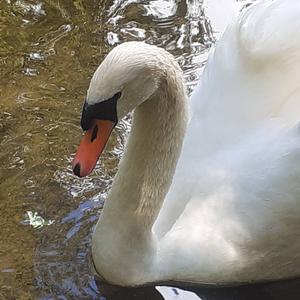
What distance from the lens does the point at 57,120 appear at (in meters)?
3.79

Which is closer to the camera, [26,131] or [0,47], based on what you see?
[26,131]

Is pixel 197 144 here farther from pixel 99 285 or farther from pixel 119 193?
pixel 99 285

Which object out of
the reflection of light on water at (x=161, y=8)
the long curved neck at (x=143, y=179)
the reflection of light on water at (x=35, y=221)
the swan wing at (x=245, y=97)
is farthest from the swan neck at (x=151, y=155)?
the reflection of light on water at (x=161, y=8)

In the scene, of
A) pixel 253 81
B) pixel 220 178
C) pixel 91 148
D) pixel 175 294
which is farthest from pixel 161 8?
pixel 91 148

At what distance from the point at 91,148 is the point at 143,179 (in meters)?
0.33

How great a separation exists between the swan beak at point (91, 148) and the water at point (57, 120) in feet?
1.87

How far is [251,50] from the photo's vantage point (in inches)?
121

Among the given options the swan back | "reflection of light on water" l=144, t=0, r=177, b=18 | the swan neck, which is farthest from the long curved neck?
"reflection of light on water" l=144, t=0, r=177, b=18

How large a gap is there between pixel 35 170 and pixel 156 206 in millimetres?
713

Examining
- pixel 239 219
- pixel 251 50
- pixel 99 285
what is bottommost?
pixel 99 285

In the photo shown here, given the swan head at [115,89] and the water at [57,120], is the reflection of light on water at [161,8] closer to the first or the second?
the water at [57,120]

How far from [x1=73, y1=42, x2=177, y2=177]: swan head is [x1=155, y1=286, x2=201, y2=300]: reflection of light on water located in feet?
2.02

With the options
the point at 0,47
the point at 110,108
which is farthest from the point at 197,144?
the point at 0,47

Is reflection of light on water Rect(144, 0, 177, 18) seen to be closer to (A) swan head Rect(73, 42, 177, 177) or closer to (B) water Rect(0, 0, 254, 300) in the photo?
(B) water Rect(0, 0, 254, 300)
